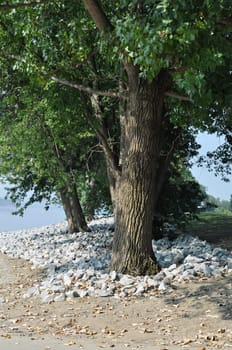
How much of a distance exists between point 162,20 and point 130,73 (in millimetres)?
2917

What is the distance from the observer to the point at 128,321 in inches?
267

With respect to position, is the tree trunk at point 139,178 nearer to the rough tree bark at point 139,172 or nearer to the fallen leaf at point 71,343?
the rough tree bark at point 139,172

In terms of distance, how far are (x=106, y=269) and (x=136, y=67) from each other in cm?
397

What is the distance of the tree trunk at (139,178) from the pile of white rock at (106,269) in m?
0.36

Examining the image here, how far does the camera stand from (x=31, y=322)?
711 centimetres

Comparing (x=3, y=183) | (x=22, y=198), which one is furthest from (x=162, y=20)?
(x=22, y=198)

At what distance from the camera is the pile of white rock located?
8.22m

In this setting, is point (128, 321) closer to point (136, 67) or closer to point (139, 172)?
point (139, 172)

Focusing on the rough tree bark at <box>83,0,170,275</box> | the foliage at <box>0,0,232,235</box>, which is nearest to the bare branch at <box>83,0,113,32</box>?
the foliage at <box>0,0,232,235</box>

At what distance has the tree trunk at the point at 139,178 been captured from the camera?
8.75 metres

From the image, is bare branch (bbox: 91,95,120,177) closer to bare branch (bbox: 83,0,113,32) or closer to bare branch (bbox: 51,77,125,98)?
bare branch (bbox: 51,77,125,98)

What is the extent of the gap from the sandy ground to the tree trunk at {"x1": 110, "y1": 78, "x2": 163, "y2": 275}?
106 centimetres

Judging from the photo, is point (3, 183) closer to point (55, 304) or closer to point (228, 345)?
point (55, 304)

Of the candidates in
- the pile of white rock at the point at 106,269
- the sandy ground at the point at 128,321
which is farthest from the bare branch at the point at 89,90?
the sandy ground at the point at 128,321
